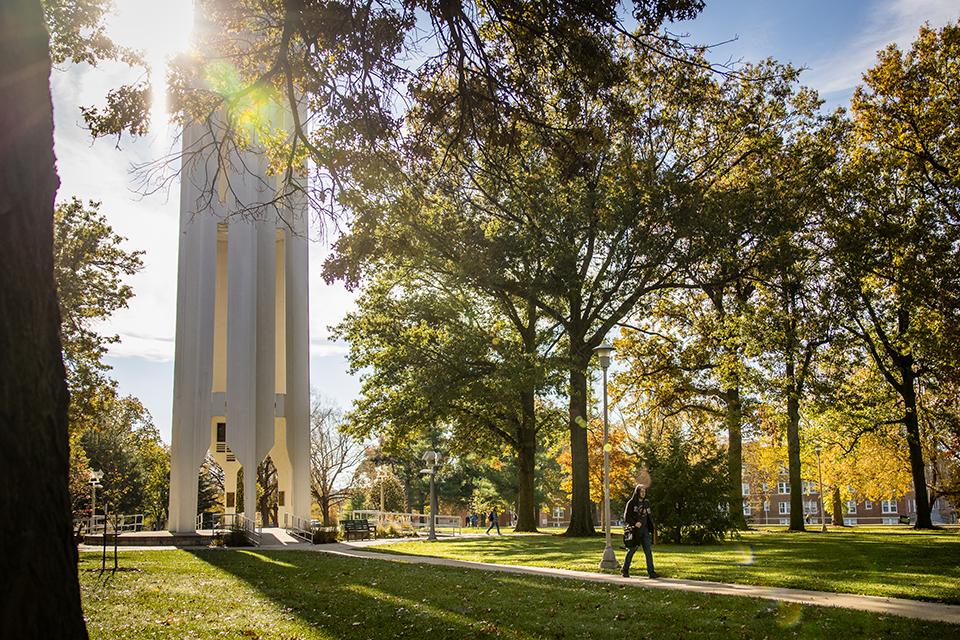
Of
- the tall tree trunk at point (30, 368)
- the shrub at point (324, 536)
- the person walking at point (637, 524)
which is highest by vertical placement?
the tall tree trunk at point (30, 368)

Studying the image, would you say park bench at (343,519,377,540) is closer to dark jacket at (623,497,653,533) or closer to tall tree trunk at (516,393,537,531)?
tall tree trunk at (516,393,537,531)

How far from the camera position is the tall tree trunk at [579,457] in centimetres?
2694

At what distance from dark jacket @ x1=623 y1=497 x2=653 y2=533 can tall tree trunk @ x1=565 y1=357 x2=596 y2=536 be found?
12.6 metres

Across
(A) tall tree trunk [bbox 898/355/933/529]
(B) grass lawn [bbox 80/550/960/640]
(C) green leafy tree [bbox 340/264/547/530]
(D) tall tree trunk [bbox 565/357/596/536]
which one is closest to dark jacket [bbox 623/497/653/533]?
(B) grass lawn [bbox 80/550/960/640]

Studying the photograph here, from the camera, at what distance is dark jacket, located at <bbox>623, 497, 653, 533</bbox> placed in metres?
13.7

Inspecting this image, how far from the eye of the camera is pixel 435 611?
945 centimetres

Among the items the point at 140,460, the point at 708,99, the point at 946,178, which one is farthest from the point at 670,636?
the point at 140,460

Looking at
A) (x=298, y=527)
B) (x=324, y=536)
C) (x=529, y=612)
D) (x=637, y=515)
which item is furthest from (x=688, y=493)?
(x=298, y=527)

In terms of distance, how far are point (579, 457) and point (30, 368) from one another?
2415cm

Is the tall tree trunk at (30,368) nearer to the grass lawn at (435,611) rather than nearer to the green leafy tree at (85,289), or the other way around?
the grass lawn at (435,611)

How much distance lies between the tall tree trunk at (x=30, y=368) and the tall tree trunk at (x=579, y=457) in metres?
23.1

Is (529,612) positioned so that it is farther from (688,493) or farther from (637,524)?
(688,493)

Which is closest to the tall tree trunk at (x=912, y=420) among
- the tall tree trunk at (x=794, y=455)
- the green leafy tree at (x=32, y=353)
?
the tall tree trunk at (x=794, y=455)

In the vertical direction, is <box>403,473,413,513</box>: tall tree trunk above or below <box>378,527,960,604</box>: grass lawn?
below
